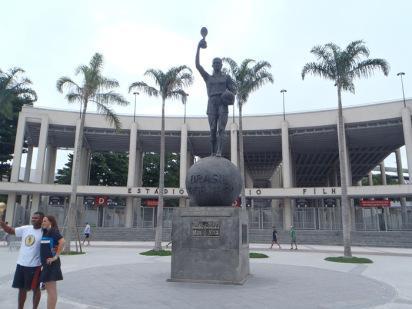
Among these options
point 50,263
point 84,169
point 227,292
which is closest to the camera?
point 50,263

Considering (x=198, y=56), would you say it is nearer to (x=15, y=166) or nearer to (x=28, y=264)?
(x=28, y=264)

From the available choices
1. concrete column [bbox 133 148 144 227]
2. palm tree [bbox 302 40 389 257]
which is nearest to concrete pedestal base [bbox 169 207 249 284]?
palm tree [bbox 302 40 389 257]

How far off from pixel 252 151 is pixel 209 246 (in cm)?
3579

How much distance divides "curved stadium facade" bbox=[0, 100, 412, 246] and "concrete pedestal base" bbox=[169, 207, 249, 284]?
22.5 metres

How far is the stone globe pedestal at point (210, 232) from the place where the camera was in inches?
360

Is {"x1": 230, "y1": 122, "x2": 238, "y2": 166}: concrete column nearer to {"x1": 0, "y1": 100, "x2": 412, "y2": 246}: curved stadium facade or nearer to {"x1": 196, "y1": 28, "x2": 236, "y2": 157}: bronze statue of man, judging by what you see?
{"x1": 0, "y1": 100, "x2": 412, "y2": 246}: curved stadium facade

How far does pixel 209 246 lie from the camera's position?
928cm

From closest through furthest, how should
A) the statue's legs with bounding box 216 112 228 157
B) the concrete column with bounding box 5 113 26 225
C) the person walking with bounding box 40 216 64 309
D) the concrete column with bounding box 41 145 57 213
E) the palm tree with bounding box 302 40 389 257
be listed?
the person walking with bounding box 40 216 64 309
the statue's legs with bounding box 216 112 228 157
the palm tree with bounding box 302 40 389 257
the concrete column with bounding box 5 113 26 225
the concrete column with bounding box 41 145 57 213

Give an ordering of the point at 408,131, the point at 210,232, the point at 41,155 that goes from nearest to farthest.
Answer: the point at 210,232 → the point at 408,131 → the point at 41,155

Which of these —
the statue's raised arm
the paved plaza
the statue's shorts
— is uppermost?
the statue's raised arm

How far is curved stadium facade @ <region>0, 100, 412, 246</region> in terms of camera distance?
32.7m

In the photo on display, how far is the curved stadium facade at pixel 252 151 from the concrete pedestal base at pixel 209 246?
2250 centimetres

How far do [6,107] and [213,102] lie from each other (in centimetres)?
2301

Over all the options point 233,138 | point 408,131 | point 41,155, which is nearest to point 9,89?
point 41,155
